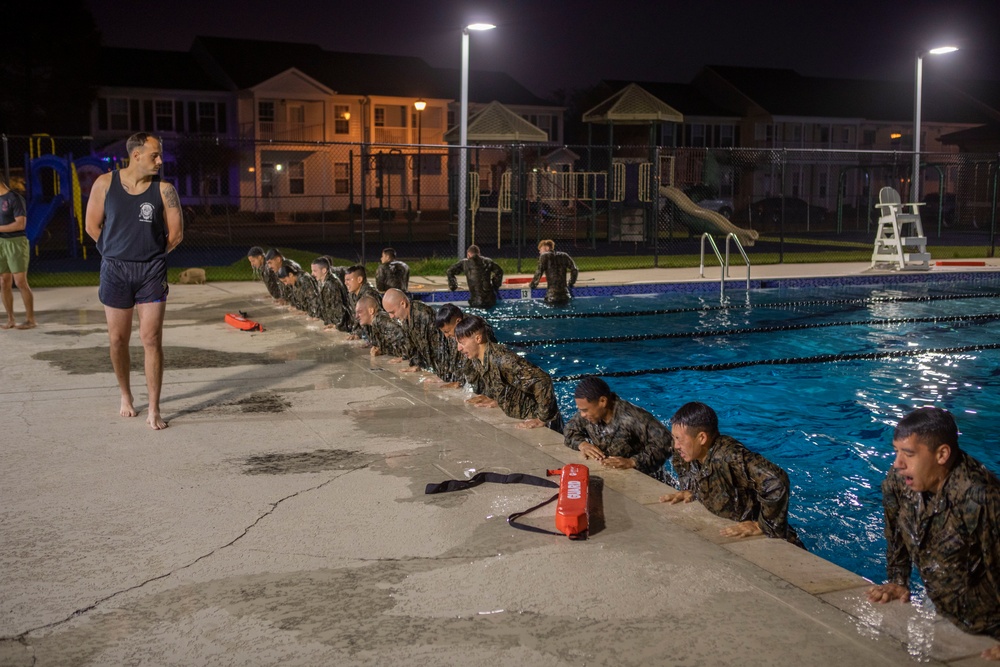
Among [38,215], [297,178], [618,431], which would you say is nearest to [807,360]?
[618,431]

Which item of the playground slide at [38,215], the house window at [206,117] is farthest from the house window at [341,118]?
the playground slide at [38,215]

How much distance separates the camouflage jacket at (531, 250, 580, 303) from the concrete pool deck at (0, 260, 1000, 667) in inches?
319

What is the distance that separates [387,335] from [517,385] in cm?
289

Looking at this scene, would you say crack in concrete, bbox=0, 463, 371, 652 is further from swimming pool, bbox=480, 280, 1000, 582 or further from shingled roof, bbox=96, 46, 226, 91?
shingled roof, bbox=96, 46, 226, 91

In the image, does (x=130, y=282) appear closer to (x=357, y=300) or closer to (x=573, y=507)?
(x=573, y=507)

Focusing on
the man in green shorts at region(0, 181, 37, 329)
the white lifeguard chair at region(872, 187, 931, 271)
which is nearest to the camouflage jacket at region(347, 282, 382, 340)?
the man in green shorts at region(0, 181, 37, 329)

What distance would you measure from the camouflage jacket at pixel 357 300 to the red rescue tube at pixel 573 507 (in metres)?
5.53

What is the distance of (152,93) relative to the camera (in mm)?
47875

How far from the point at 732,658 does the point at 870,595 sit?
830 mm

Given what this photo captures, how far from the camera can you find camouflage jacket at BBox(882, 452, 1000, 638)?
3.48 m

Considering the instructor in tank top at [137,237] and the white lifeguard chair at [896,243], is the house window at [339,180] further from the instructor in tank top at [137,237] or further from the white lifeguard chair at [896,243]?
the instructor in tank top at [137,237]

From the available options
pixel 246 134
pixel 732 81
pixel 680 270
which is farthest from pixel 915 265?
pixel 732 81

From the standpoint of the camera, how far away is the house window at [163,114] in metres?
48.4

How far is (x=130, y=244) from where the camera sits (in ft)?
21.0
